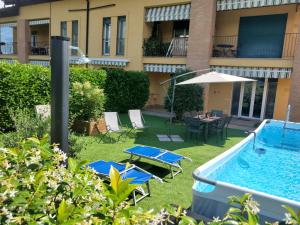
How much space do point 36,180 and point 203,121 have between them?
11.0 metres

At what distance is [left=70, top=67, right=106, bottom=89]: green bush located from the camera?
15039 mm

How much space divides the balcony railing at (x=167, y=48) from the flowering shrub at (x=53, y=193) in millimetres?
20471

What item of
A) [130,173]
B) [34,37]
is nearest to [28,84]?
[130,173]

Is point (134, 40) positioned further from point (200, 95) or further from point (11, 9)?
point (11, 9)

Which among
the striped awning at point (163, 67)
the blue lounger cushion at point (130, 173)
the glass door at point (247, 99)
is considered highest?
the striped awning at point (163, 67)

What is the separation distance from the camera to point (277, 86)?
19375 millimetres

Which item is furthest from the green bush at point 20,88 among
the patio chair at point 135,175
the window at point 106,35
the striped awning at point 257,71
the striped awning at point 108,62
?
the window at point 106,35

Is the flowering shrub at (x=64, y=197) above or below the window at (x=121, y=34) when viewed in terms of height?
below

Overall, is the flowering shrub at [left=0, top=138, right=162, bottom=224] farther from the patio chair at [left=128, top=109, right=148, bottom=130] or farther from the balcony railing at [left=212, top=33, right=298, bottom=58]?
the balcony railing at [left=212, top=33, right=298, bottom=58]

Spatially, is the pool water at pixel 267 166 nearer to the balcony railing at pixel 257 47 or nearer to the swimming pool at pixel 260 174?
the swimming pool at pixel 260 174

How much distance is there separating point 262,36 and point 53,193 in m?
20.7

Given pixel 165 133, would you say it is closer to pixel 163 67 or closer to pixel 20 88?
pixel 20 88

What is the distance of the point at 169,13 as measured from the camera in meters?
21.4

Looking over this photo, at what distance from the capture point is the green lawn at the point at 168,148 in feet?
22.4
